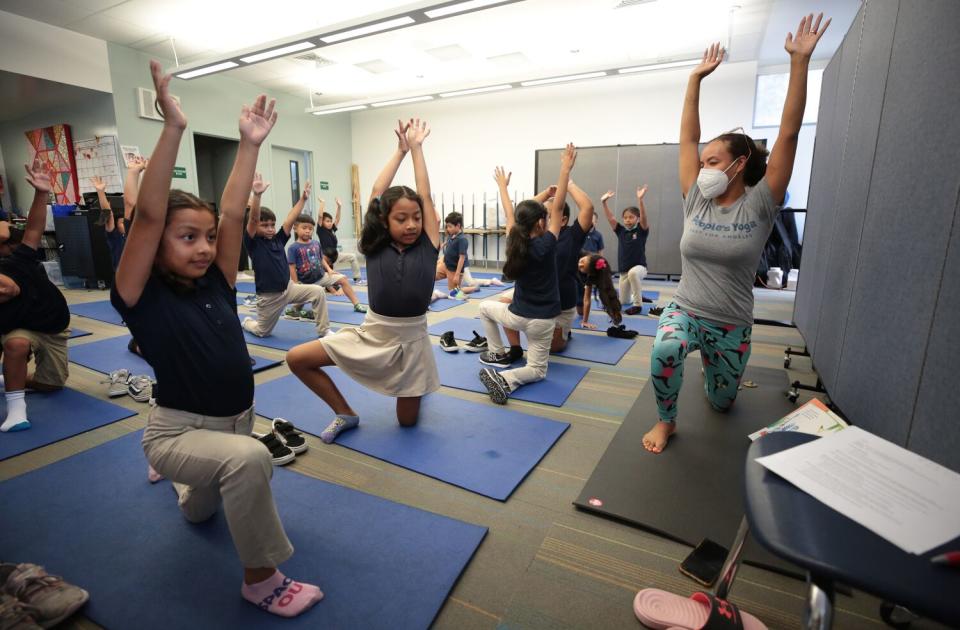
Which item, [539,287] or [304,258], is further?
[304,258]

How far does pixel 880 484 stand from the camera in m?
0.90

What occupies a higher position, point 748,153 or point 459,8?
point 459,8

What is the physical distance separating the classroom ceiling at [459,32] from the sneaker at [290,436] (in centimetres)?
446

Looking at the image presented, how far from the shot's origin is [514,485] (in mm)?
1995

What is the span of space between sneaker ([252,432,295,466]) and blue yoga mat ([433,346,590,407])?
49.1 inches

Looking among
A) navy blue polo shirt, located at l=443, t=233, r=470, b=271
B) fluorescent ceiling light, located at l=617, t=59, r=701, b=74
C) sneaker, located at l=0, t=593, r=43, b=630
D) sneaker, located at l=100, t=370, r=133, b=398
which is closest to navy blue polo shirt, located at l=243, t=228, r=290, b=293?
sneaker, located at l=100, t=370, r=133, b=398

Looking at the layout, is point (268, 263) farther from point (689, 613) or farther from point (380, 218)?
point (689, 613)

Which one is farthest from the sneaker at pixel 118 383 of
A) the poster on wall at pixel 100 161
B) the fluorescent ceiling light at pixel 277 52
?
the poster on wall at pixel 100 161

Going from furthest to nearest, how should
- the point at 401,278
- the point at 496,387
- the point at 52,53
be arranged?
the point at 52,53 < the point at 496,387 < the point at 401,278

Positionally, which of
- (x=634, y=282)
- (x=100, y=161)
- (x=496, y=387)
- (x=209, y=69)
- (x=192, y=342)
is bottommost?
(x=496, y=387)

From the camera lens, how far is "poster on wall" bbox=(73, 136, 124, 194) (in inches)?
291

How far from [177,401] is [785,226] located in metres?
9.14

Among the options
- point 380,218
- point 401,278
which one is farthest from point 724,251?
point 380,218

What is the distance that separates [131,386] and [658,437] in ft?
10.3
